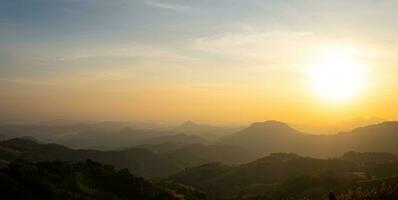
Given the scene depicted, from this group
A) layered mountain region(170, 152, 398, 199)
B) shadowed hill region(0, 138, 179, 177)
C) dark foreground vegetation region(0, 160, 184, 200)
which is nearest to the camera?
dark foreground vegetation region(0, 160, 184, 200)

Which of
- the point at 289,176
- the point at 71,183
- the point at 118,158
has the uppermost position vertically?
the point at 118,158

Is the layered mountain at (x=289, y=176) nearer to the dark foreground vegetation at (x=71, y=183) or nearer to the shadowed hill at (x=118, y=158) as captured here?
the dark foreground vegetation at (x=71, y=183)

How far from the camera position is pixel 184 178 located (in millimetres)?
134375

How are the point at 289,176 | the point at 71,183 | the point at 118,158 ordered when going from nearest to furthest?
Result: the point at 71,183 < the point at 289,176 < the point at 118,158

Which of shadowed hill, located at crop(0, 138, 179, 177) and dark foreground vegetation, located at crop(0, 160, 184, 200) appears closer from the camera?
dark foreground vegetation, located at crop(0, 160, 184, 200)

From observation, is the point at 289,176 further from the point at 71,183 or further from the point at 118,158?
the point at 118,158

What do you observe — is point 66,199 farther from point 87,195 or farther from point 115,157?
point 115,157

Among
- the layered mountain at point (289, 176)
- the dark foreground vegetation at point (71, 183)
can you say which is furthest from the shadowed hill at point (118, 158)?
the dark foreground vegetation at point (71, 183)

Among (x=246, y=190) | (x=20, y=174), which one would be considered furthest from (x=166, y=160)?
(x=20, y=174)

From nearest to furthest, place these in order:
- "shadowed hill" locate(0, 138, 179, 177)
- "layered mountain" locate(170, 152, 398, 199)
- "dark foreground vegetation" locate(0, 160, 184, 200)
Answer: "dark foreground vegetation" locate(0, 160, 184, 200) → "layered mountain" locate(170, 152, 398, 199) → "shadowed hill" locate(0, 138, 179, 177)

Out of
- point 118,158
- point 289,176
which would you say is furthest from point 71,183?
point 118,158

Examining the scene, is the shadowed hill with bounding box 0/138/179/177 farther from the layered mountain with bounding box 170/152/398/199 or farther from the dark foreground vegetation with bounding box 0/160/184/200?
the dark foreground vegetation with bounding box 0/160/184/200

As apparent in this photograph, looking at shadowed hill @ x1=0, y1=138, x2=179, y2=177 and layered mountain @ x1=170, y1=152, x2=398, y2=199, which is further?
shadowed hill @ x1=0, y1=138, x2=179, y2=177

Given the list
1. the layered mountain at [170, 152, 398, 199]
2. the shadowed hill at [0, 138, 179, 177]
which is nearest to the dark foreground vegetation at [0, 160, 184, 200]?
the layered mountain at [170, 152, 398, 199]
